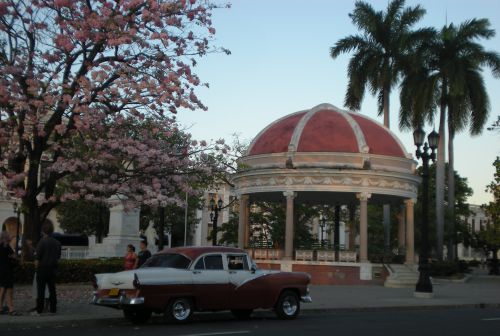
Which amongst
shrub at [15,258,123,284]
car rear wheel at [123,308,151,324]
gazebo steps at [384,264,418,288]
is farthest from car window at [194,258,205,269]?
gazebo steps at [384,264,418,288]

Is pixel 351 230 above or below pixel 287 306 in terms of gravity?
above

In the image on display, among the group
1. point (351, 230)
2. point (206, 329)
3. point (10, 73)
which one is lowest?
point (206, 329)

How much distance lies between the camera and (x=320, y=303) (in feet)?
68.2

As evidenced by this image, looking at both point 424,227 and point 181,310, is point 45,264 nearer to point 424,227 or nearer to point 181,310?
point 181,310

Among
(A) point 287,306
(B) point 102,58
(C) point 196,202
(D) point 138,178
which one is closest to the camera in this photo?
(A) point 287,306

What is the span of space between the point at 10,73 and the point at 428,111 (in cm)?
3336

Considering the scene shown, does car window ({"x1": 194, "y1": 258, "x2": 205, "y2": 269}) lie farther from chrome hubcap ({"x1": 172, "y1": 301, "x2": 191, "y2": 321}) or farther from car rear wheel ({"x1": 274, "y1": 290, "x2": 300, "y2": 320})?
car rear wheel ({"x1": 274, "y1": 290, "x2": 300, "y2": 320})

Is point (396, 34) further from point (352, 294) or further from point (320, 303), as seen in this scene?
point (320, 303)

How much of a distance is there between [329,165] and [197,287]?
62.4ft

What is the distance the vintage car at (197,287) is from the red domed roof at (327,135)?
17396 millimetres

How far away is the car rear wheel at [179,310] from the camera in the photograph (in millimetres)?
14409

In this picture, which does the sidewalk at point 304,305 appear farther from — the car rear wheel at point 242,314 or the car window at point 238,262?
the car window at point 238,262

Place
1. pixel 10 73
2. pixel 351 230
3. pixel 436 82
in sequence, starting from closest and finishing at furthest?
pixel 10 73 < pixel 351 230 < pixel 436 82

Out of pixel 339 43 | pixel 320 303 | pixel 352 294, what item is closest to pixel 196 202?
pixel 339 43
